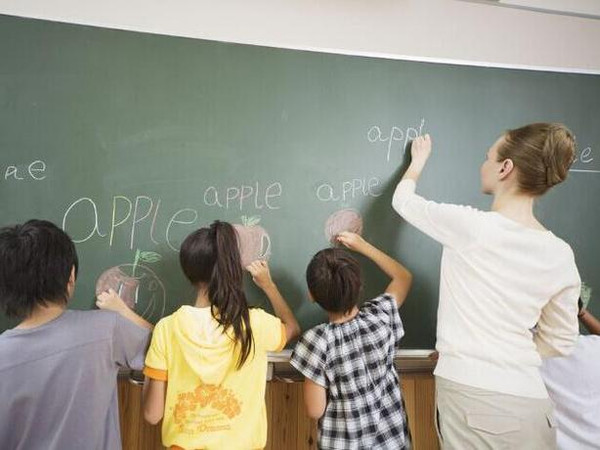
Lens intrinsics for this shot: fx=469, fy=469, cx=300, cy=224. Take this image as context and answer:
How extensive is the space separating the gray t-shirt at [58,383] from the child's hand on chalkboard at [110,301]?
0.91ft

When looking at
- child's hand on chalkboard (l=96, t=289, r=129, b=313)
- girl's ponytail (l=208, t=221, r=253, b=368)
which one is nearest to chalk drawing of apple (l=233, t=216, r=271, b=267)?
girl's ponytail (l=208, t=221, r=253, b=368)

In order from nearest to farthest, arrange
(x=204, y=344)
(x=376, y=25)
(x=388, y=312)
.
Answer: (x=204, y=344)
(x=388, y=312)
(x=376, y=25)

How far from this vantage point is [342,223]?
1.76 metres

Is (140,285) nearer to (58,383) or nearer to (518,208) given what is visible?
(58,383)

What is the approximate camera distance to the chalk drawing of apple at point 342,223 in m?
1.75

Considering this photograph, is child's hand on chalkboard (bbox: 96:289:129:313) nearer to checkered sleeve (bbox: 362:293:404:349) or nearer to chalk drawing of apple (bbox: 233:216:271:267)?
chalk drawing of apple (bbox: 233:216:271:267)

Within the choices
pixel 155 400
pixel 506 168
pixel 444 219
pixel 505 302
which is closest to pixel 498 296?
pixel 505 302

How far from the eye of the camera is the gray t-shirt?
1.21 meters

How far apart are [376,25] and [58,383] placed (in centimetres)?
183

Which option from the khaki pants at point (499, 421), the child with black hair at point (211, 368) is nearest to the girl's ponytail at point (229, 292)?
the child with black hair at point (211, 368)

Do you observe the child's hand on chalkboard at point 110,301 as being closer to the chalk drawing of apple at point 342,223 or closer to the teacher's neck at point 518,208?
the chalk drawing of apple at point 342,223

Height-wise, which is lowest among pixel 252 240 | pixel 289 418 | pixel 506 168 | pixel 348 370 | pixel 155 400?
pixel 289 418

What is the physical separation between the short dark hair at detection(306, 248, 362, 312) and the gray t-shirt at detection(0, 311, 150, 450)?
2.04 ft

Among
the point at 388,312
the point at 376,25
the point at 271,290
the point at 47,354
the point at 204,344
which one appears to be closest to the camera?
the point at 47,354
